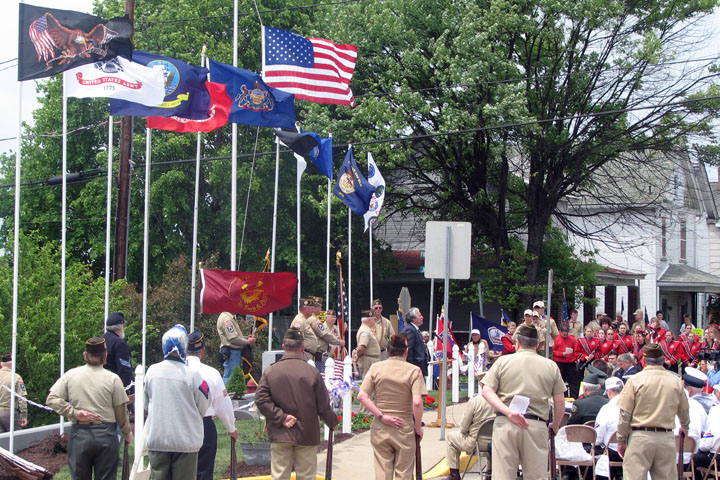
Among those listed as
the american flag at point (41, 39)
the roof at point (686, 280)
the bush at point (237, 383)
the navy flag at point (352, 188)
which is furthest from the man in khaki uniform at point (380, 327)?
the roof at point (686, 280)

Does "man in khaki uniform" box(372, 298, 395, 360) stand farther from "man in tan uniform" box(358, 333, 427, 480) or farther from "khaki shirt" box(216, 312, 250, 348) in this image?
"man in tan uniform" box(358, 333, 427, 480)

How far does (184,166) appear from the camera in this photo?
96.3ft

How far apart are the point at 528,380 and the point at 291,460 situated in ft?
8.01

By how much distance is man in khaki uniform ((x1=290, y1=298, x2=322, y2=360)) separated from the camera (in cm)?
1424

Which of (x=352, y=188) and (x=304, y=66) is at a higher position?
(x=304, y=66)

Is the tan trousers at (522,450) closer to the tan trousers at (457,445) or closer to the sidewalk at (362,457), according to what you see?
the tan trousers at (457,445)

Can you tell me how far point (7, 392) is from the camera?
1138 cm

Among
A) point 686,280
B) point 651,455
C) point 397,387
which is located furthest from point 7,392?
point 686,280

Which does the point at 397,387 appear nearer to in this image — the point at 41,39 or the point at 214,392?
the point at 214,392

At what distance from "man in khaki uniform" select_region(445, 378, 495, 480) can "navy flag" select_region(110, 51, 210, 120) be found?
24.7 feet

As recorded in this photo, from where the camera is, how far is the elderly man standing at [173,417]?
23.1ft

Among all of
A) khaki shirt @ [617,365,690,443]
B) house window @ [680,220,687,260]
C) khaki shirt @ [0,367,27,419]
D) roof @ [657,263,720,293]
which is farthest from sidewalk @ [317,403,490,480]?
house window @ [680,220,687,260]

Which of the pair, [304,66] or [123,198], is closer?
[304,66]

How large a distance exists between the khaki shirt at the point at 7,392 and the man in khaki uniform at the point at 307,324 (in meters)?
4.68
